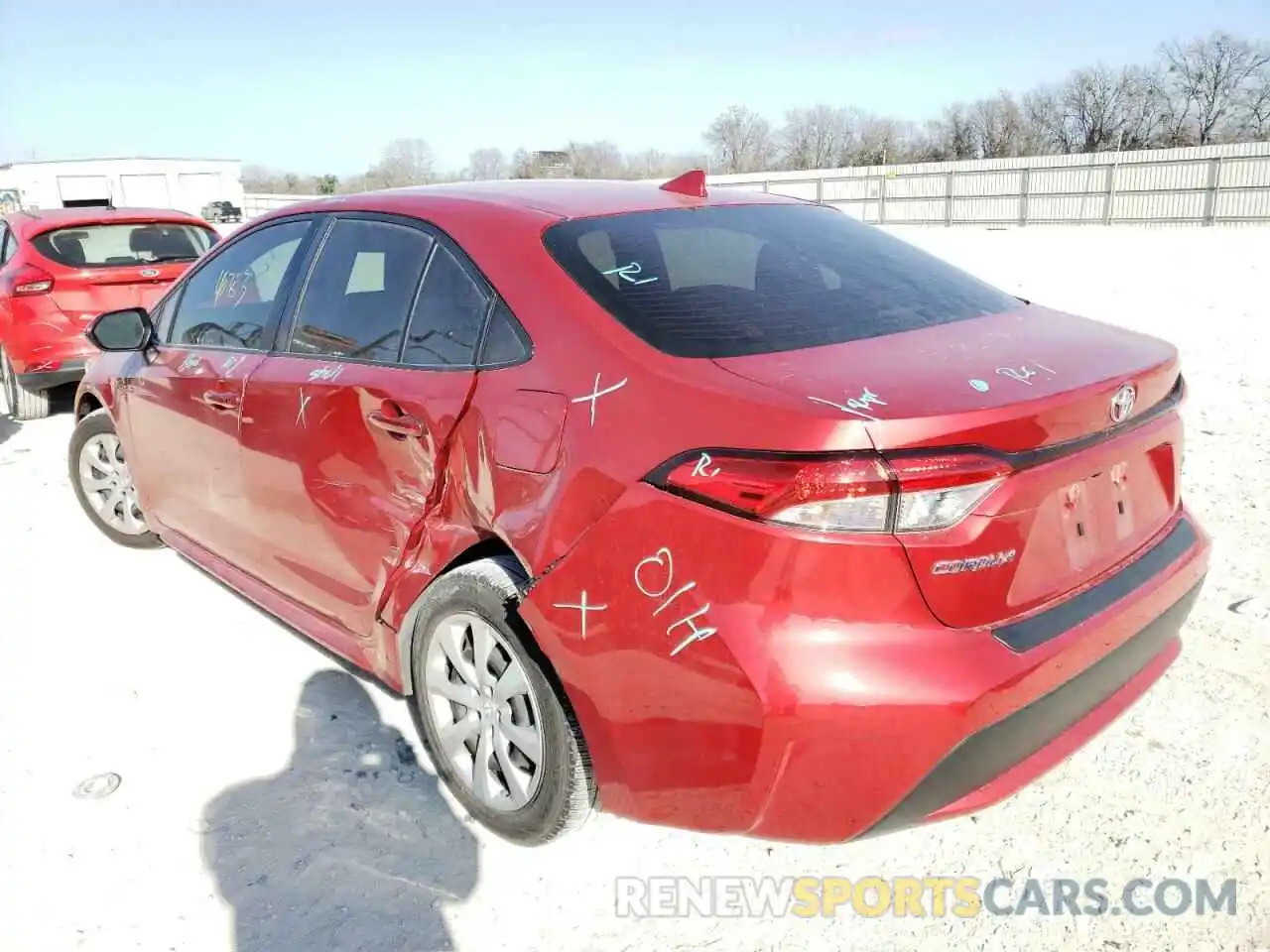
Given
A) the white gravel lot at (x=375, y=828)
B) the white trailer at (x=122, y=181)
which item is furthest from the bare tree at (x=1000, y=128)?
the white gravel lot at (x=375, y=828)

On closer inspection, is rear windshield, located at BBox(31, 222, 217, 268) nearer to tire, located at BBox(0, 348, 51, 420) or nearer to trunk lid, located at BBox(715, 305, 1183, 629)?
tire, located at BBox(0, 348, 51, 420)

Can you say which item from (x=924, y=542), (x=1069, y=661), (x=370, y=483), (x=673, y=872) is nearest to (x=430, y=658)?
(x=370, y=483)

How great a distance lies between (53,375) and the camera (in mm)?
7492

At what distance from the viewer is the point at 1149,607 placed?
2.31 metres

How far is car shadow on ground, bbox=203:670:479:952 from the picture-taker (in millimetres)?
2363

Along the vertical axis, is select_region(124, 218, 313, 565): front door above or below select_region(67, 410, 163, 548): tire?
above

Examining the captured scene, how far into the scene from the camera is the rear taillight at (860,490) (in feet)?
6.04

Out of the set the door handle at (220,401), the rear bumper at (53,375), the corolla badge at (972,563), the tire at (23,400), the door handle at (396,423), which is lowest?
the tire at (23,400)

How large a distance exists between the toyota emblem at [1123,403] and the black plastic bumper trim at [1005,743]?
0.53 m

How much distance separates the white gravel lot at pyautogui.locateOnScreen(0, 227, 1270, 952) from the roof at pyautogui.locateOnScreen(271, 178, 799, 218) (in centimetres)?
171

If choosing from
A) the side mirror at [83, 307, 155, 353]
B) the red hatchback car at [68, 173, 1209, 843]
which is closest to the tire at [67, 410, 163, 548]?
the side mirror at [83, 307, 155, 353]

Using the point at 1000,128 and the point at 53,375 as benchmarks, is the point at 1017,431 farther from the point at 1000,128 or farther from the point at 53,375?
the point at 1000,128

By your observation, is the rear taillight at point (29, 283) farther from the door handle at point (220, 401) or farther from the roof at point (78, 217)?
the door handle at point (220, 401)

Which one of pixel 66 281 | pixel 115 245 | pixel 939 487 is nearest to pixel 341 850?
pixel 939 487
